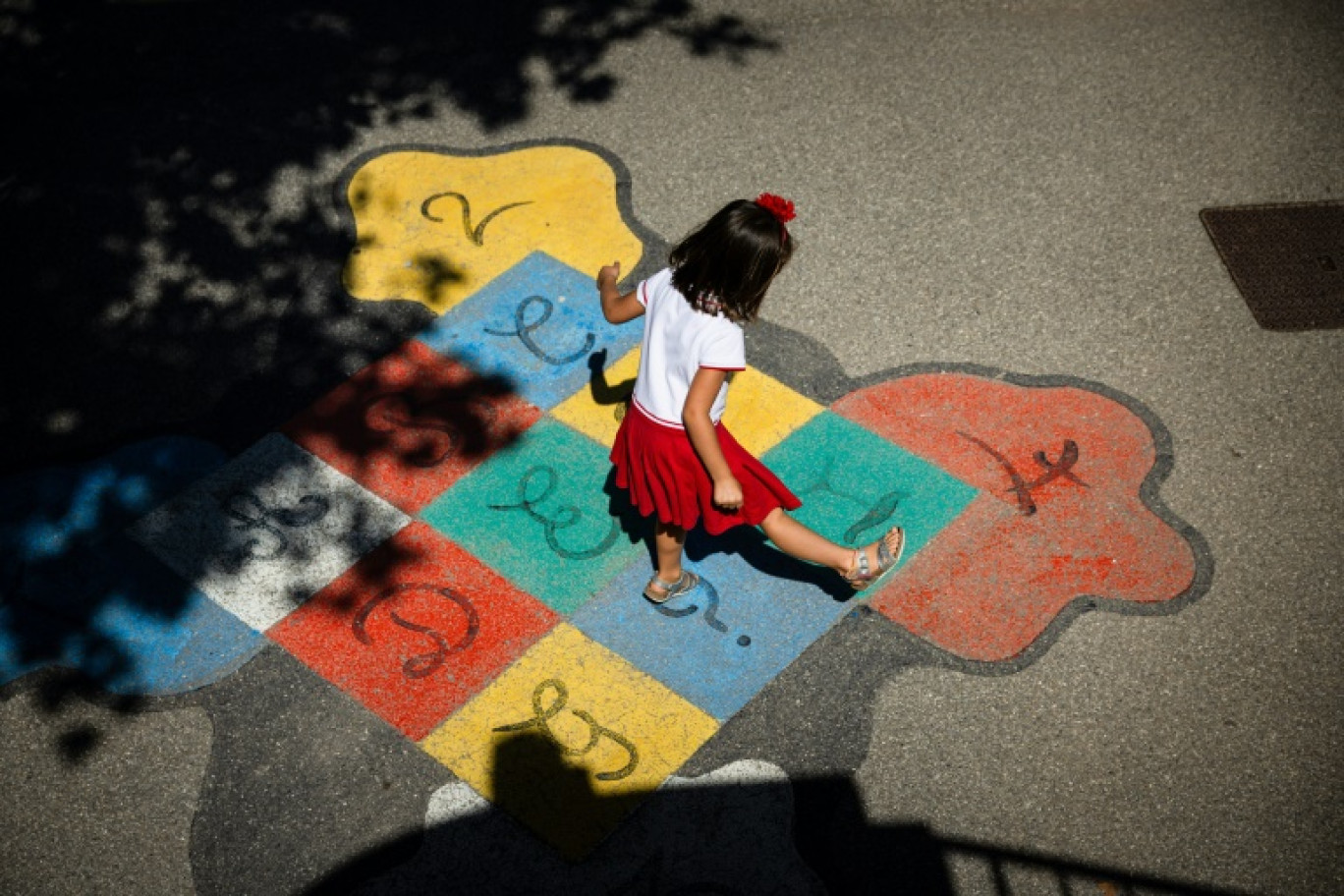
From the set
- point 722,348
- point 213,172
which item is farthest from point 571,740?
point 213,172

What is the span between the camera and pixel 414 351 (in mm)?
5227

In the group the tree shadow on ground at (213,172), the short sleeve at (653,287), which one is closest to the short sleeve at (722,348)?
the short sleeve at (653,287)

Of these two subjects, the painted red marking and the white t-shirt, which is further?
the painted red marking

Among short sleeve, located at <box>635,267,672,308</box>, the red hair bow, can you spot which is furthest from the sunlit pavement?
the red hair bow

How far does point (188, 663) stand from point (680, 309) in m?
2.39

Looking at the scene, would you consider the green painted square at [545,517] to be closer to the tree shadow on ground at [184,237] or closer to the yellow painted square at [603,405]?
the yellow painted square at [603,405]

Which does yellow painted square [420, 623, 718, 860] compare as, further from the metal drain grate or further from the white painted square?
the metal drain grate

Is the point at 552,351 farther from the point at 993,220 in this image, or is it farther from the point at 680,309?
the point at 993,220

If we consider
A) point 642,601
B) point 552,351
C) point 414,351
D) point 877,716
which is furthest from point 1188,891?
point 414,351

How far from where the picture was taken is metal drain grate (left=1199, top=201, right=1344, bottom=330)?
5344mm

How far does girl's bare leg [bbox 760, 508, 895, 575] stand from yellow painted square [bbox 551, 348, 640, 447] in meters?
1.13

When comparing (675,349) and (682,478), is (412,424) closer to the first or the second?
(682,478)

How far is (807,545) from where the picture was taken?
12.9 feet

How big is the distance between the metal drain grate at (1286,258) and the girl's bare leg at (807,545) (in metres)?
2.76
